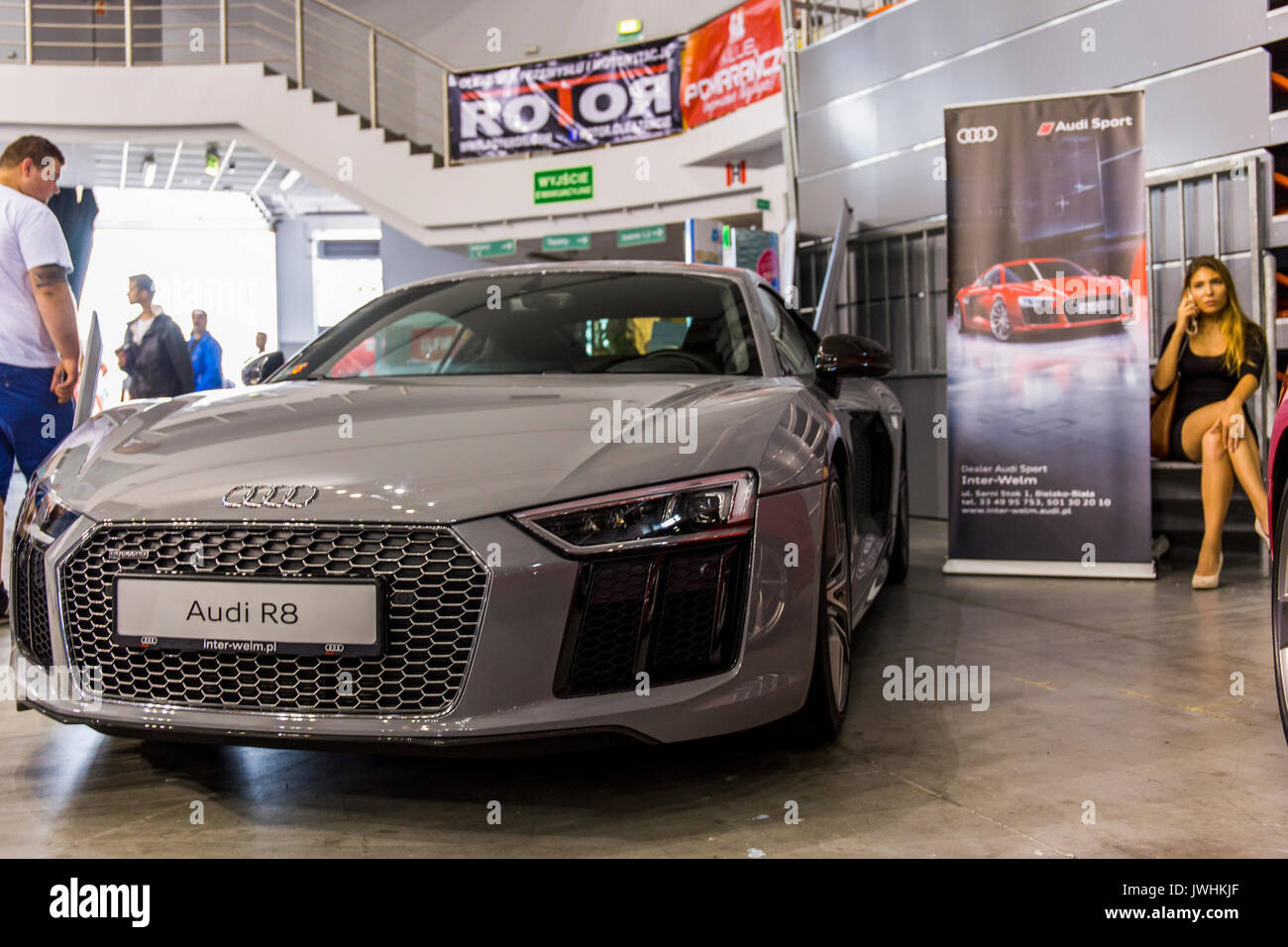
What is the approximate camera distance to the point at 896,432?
4.43m

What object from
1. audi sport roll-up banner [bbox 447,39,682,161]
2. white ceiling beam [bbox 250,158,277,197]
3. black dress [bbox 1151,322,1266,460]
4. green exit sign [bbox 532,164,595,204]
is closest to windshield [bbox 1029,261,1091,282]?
black dress [bbox 1151,322,1266,460]

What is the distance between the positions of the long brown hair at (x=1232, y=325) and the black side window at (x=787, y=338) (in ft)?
6.68

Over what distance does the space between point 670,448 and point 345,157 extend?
1172 cm

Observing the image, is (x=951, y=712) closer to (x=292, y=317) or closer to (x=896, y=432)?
(x=896, y=432)

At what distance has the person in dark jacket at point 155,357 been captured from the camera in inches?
241

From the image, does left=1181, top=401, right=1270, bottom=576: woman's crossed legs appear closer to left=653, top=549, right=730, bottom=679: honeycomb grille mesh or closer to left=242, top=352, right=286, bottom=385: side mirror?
left=653, top=549, right=730, bottom=679: honeycomb grille mesh

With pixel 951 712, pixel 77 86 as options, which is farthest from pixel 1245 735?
pixel 77 86

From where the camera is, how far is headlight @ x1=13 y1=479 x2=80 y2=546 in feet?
6.86

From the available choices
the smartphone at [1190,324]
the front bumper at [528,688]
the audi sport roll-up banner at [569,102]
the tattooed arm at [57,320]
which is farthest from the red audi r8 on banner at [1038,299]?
the audi sport roll-up banner at [569,102]

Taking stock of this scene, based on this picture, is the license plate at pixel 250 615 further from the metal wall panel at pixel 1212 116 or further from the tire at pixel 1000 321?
the metal wall panel at pixel 1212 116

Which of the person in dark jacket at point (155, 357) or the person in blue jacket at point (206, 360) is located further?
the person in blue jacket at point (206, 360)

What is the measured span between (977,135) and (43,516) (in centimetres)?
422

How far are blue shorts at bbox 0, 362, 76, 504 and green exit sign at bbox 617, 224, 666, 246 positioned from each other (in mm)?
9277
